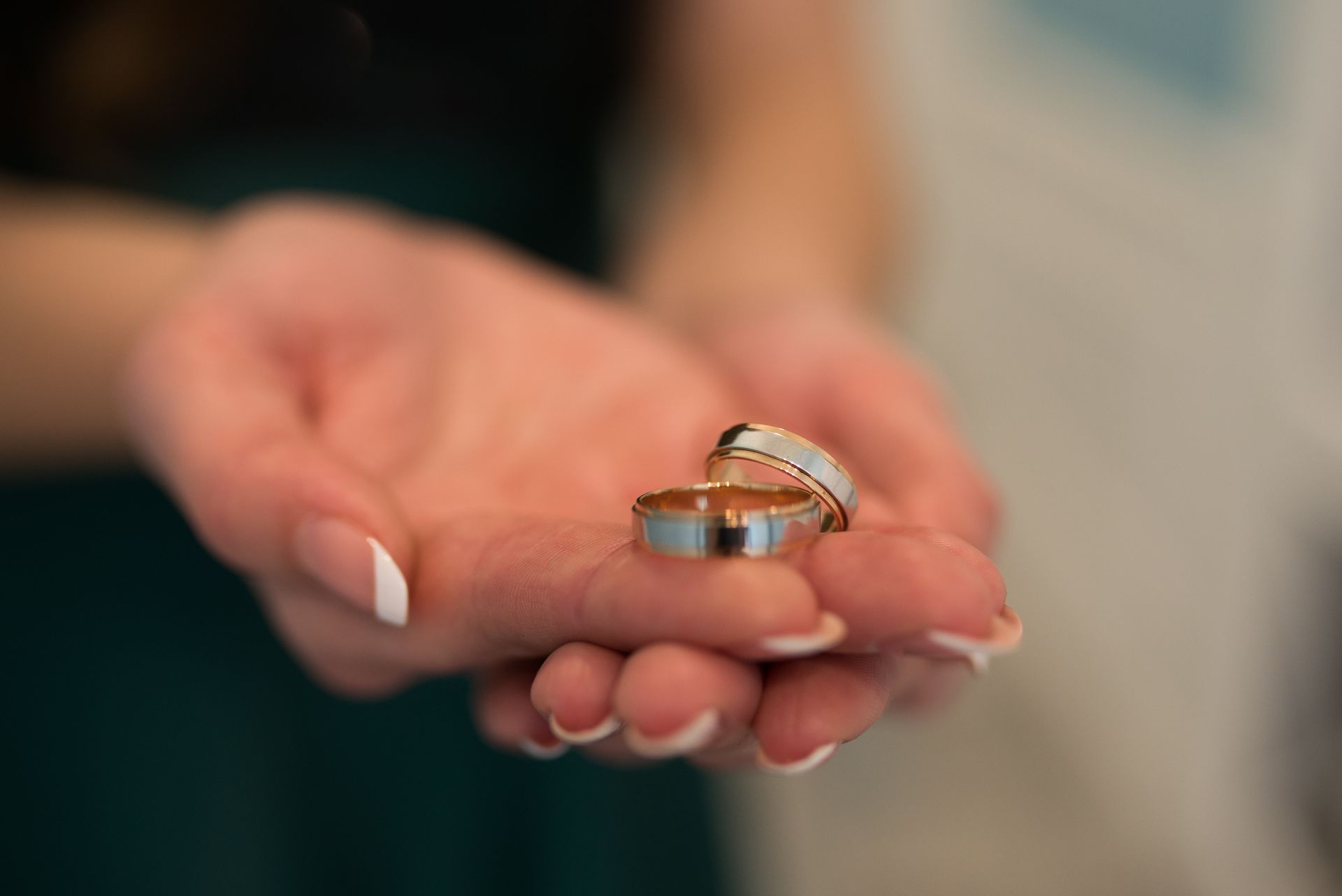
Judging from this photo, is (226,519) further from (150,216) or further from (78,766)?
(150,216)

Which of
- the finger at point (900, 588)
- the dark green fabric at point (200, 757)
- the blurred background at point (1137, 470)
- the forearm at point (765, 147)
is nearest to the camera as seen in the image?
the finger at point (900, 588)

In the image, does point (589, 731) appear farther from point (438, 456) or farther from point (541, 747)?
point (438, 456)

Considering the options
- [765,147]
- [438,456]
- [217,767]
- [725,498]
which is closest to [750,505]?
[725,498]

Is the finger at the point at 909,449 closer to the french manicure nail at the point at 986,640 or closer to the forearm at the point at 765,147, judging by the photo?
the french manicure nail at the point at 986,640

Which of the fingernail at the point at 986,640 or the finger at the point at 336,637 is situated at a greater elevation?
the finger at the point at 336,637

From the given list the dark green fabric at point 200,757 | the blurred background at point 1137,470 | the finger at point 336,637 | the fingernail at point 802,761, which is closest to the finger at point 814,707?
the fingernail at point 802,761

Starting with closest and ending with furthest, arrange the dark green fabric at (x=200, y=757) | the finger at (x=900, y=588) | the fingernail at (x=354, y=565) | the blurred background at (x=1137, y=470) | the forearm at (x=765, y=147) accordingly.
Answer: the finger at (x=900, y=588)
the fingernail at (x=354, y=565)
the dark green fabric at (x=200, y=757)
the forearm at (x=765, y=147)
the blurred background at (x=1137, y=470)
